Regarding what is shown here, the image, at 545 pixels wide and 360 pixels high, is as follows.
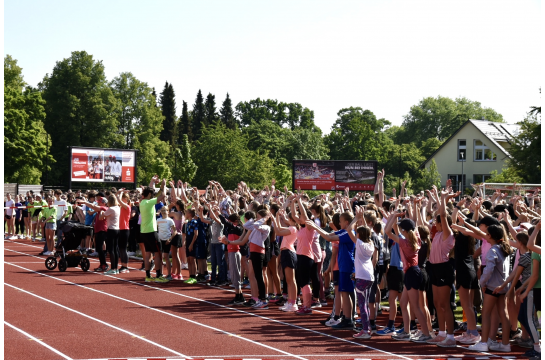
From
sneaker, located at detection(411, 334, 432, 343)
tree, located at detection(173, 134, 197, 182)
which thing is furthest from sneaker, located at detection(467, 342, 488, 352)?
tree, located at detection(173, 134, 197, 182)

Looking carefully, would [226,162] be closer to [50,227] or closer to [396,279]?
[50,227]

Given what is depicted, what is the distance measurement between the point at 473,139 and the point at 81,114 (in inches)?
1815

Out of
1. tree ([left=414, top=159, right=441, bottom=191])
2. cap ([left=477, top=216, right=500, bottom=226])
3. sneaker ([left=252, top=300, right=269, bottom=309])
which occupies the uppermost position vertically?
tree ([left=414, top=159, right=441, bottom=191])

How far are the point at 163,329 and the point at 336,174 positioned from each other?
3224 cm

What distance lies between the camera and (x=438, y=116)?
119438mm

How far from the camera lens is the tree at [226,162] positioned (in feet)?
202

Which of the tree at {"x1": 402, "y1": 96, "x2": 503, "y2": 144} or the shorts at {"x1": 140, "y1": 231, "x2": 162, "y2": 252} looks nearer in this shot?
the shorts at {"x1": 140, "y1": 231, "x2": 162, "y2": 252}

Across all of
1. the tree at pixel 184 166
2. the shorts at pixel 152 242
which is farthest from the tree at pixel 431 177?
the shorts at pixel 152 242

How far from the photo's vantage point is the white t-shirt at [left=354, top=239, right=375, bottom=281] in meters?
10.4

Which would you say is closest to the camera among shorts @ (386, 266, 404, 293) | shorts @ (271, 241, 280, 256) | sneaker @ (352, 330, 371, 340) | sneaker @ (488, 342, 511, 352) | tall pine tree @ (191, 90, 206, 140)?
sneaker @ (488, 342, 511, 352)

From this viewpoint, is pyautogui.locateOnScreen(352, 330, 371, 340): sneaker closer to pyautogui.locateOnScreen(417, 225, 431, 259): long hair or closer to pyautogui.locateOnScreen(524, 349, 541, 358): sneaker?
pyautogui.locateOnScreen(417, 225, 431, 259): long hair

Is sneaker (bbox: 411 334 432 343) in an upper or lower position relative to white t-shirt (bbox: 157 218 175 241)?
lower

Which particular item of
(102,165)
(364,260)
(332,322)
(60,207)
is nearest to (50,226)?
(60,207)

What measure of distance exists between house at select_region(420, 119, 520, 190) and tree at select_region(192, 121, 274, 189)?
1047 inches
